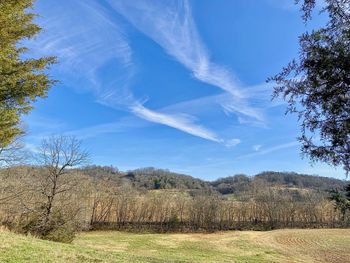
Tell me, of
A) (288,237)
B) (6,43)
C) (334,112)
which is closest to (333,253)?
(288,237)

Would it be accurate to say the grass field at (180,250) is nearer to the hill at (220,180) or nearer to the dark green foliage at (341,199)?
the dark green foliage at (341,199)

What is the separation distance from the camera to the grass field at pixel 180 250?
1047cm

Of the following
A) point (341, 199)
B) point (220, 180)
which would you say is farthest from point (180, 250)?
point (220, 180)

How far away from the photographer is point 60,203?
26.1 meters

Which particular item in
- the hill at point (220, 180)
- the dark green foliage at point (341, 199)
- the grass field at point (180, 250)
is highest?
the hill at point (220, 180)

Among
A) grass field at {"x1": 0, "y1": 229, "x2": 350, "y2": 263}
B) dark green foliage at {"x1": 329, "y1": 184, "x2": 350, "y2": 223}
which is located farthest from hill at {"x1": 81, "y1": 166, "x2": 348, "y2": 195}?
dark green foliage at {"x1": 329, "y1": 184, "x2": 350, "y2": 223}

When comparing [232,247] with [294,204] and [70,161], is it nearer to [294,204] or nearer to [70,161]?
[70,161]

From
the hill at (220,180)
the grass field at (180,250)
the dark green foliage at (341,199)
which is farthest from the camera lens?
the hill at (220,180)

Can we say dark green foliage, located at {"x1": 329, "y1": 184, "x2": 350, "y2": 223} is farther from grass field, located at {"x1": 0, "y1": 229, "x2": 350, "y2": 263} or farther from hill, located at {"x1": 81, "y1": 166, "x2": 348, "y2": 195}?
hill, located at {"x1": 81, "y1": 166, "x2": 348, "y2": 195}

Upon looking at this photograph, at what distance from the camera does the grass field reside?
34.3 ft

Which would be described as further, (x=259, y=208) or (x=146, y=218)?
(x=259, y=208)

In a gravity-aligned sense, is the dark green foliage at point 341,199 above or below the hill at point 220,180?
below

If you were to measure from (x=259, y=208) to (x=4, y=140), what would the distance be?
165 ft

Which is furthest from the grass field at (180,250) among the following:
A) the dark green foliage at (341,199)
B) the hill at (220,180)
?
the hill at (220,180)
